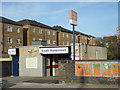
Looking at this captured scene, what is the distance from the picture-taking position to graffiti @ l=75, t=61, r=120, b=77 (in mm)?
13906

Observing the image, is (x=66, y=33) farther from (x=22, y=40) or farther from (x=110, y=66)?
(x=110, y=66)

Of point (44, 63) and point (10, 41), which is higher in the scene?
point (10, 41)

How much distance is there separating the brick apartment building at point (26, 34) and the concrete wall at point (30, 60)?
765 inches

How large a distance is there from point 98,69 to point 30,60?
405 inches

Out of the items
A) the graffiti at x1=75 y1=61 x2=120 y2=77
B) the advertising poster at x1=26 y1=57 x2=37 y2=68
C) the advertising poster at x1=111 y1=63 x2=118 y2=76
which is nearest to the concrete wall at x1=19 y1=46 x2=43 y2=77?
the advertising poster at x1=26 y1=57 x2=37 y2=68

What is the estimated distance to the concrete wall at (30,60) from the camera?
21781 mm

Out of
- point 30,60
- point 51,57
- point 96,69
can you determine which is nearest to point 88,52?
point 51,57

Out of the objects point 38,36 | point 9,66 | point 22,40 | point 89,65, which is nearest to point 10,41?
point 22,40

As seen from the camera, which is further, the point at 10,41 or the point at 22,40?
the point at 22,40

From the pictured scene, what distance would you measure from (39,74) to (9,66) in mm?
5788

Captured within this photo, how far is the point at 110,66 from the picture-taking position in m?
14.1

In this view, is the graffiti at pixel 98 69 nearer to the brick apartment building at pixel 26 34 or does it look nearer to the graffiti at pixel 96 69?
the graffiti at pixel 96 69

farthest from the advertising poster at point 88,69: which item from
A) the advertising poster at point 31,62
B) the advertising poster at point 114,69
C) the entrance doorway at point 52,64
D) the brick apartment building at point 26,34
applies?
the brick apartment building at point 26,34

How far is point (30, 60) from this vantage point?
2255 cm
